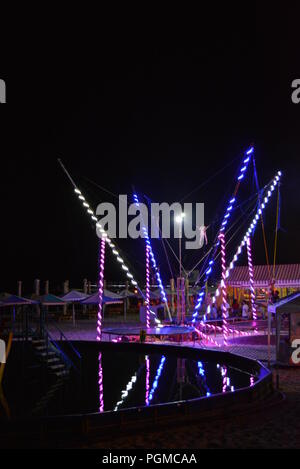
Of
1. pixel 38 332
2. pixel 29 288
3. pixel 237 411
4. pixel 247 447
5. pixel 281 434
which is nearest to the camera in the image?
pixel 247 447

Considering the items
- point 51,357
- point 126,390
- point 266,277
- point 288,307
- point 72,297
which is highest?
point 266,277

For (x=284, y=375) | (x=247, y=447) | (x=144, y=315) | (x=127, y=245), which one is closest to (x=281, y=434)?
(x=247, y=447)

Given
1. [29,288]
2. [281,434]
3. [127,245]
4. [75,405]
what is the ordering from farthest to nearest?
[29,288], [127,245], [75,405], [281,434]

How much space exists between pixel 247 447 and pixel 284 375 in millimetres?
6070

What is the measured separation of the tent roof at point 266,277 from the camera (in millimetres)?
35562

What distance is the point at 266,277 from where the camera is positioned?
36.9m

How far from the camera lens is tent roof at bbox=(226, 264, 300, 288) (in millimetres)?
35562

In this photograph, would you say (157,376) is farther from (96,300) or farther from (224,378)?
(96,300)

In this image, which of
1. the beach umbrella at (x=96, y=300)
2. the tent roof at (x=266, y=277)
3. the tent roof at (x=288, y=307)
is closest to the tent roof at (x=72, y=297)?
the beach umbrella at (x=96, y=300)

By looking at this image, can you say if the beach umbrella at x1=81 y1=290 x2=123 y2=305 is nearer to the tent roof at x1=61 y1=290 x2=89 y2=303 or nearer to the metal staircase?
the tent roof at x1=61 y1=290 x2=89 y2=303

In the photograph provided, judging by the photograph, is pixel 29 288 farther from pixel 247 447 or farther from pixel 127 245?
pixel 247 447

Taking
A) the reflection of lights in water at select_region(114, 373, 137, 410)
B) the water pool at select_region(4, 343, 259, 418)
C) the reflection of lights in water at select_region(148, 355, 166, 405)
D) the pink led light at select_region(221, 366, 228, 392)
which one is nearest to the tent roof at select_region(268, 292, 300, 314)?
the water pool at select_region(4, 343, 259, 418)

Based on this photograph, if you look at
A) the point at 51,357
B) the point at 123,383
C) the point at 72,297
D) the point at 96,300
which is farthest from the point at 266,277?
the point at 123,383
